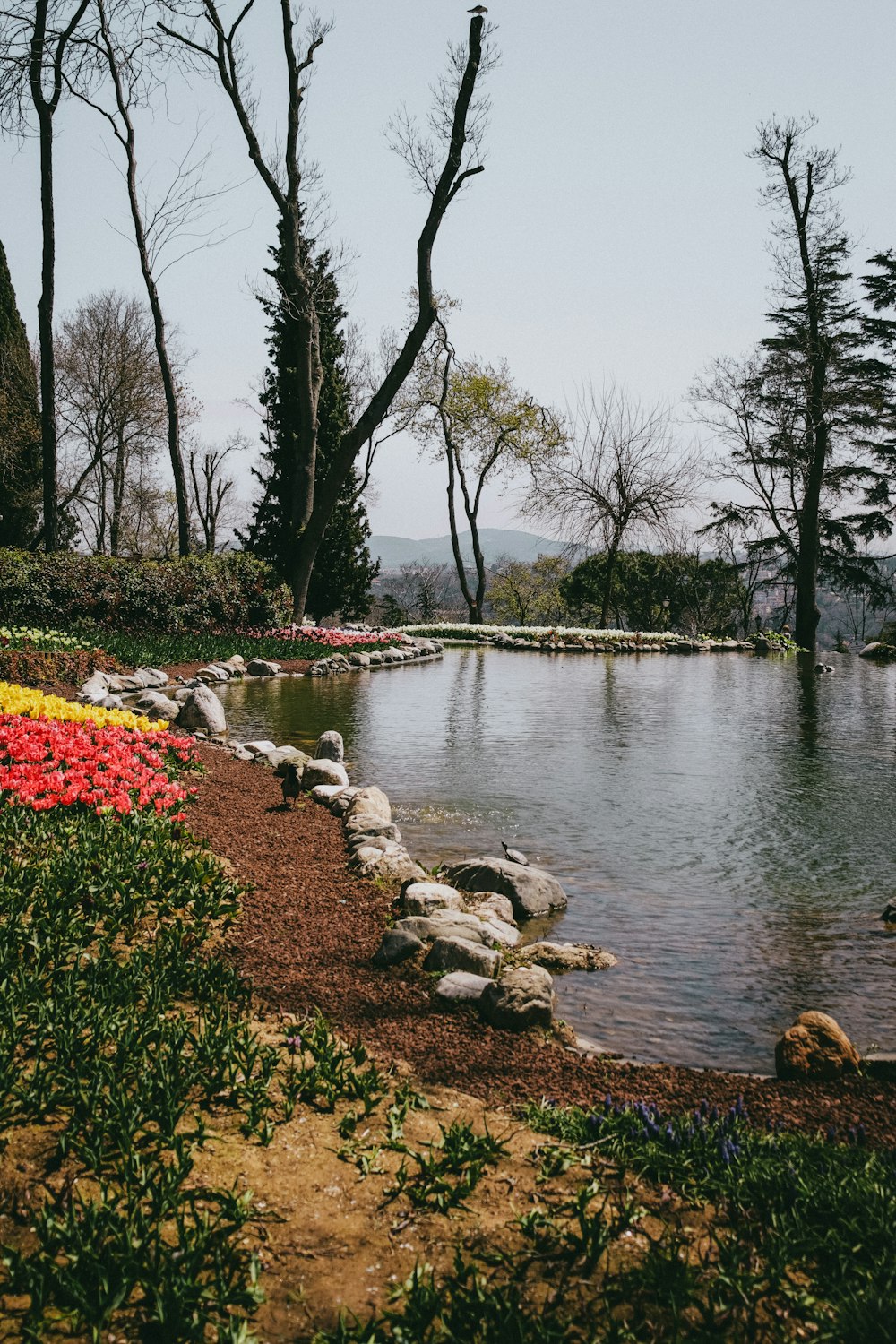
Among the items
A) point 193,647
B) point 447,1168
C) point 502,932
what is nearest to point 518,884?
point 502,932

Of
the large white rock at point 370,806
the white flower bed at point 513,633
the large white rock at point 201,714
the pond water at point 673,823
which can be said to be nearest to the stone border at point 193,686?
the large white rock at point 201,714

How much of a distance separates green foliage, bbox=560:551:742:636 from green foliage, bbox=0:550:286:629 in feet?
62.3

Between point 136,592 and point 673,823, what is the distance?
12.2 meters

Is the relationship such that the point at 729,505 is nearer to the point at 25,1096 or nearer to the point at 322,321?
the point at 322,321

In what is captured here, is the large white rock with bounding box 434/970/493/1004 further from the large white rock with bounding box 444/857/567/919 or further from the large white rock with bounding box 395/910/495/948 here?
the large white rock with bounding box 444/857/567/919

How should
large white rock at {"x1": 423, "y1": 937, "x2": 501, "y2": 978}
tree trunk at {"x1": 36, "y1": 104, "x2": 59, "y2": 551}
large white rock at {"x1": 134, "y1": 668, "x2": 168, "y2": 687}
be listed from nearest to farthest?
large white rock at {"x1": 423, "y1": 937, "x2": 501, "y2": 978}
large white rock at {"x1": 134, "y1": 668, "x2": 168, "y2": 687}
tree trunk at {"x1": 36, "y1": 104, "x2": 59, "y2": 551}

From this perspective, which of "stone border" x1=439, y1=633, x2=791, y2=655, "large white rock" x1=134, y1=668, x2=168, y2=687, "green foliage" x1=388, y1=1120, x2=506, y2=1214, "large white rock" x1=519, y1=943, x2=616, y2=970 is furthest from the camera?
"stone border" x1=439, y1=633, x2=791, y2=655

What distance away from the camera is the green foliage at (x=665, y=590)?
34469mm

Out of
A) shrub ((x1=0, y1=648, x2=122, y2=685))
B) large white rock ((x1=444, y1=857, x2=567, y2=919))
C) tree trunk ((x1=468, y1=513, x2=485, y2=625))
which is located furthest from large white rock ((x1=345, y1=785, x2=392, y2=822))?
tree trunk ((x1=468, y1=513, x2=485, y2=625))

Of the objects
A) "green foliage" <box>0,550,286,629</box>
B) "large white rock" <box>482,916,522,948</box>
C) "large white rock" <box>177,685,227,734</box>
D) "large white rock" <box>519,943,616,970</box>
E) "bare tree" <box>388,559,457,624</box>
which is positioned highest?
"bare tree" <box>388,559,457,624</box>

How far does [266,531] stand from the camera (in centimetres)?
2592

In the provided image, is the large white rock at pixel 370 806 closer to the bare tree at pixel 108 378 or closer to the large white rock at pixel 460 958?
the large white rock at pixel 460 958

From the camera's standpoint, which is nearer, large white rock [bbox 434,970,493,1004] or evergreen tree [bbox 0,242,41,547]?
large white rock [bbox 434,970,493,1004]

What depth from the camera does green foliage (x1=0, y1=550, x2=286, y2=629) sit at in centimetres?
1484
